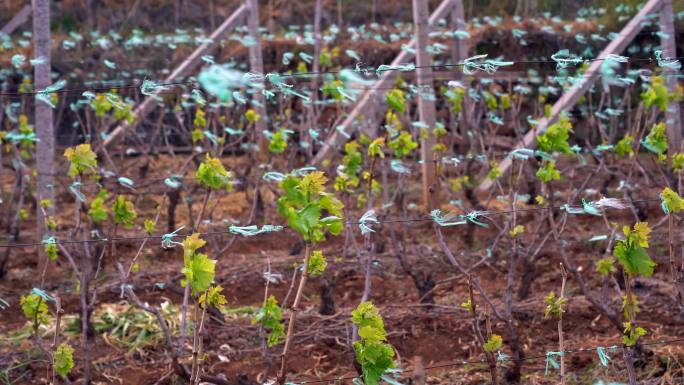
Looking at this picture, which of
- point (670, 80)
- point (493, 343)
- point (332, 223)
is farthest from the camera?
point (670, 80)

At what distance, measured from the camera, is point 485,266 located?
17.8 feet

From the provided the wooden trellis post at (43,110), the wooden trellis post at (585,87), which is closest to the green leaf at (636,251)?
the wooden trellis post at (43,110)

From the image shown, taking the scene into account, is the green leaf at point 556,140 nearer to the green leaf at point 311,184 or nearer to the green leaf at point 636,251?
the green leaf at point 636,251

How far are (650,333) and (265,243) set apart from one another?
8.86ft

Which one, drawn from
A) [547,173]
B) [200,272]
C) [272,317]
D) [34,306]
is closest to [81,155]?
[34,306]

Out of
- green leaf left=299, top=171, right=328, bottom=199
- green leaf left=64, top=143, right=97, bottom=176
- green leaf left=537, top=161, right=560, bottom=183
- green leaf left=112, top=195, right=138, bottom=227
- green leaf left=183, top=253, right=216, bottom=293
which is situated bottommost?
green leaf left=112, top=195, right=138, bottom=227

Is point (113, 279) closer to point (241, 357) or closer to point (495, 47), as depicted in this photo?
point (241, 357)

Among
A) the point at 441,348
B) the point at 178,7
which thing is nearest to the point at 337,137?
the point at 441,348

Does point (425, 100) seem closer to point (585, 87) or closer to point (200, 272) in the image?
point (585, 87)

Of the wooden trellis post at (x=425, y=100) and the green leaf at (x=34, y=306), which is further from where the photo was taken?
the wooden trellis post at (x=425, y=100)

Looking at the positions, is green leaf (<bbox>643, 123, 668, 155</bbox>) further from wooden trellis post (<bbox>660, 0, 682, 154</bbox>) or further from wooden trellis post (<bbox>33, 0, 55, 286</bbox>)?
wooden trellis post (<bbox>660, 0, 682, 154</bbox>)

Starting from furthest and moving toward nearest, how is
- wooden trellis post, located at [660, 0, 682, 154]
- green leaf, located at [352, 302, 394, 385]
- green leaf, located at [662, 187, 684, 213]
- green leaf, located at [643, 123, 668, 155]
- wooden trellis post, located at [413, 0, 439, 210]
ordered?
wooden trellis post, located at [660, 0, 682, 154], wooden trellis post, located at [413, 0, 439, 210], green leaf, located at [643, 123, 668, 155], green leaf, located at [662, 187, 684, 213], green leaf, located at [352, 302, 394, 385]

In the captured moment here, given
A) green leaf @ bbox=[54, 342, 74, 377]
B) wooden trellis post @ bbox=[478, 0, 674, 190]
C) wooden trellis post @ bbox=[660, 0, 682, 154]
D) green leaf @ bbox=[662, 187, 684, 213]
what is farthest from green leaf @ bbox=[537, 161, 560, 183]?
wooden trellis post @ bbox=[660, 0, 682, 154]

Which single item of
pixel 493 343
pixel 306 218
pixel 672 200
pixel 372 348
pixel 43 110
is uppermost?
pixel 306 218
